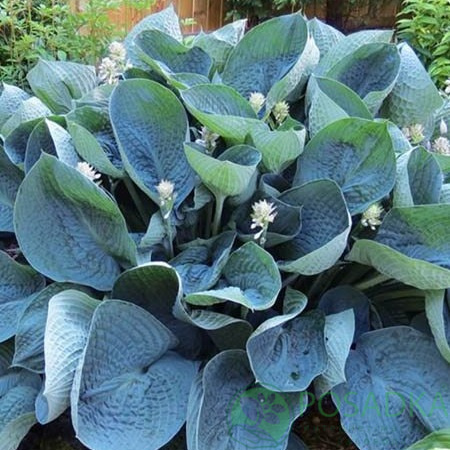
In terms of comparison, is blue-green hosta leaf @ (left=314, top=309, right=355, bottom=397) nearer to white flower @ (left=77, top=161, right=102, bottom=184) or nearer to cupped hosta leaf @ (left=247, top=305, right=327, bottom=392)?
cupped hosta leaf @ (left=247, top=305, right=327, bottom=392)

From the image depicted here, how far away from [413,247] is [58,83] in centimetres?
82

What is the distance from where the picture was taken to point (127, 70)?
1.21 m

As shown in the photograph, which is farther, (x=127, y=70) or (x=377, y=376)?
(x=127, y=70)

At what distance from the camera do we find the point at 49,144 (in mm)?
1099

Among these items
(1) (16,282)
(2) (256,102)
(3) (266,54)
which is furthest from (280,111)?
(1) (16,282)

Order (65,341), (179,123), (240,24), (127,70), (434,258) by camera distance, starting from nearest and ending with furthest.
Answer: (65,341) < (434,258) < (179,123) < (127,70) < (240,24)

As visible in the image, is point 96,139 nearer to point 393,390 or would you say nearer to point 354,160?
point 354,160

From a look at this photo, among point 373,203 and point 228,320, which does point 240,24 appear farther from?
point 228,320

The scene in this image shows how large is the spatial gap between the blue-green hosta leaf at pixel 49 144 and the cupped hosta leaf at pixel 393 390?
0.60 metres

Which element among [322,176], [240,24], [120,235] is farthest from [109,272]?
[240,24]

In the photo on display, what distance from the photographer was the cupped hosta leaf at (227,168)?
88 centimetres

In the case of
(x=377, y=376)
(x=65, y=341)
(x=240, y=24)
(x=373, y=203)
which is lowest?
(x=377, y=376)

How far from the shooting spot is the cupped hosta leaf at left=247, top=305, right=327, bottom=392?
85cm

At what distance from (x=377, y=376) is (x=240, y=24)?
0.92 m
